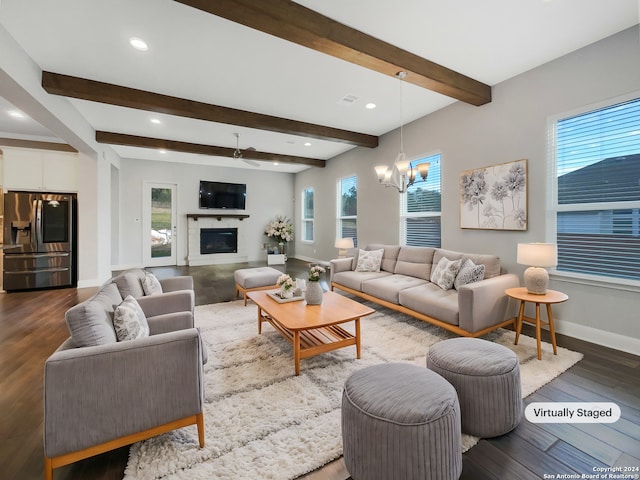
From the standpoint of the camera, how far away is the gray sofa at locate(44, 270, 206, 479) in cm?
131

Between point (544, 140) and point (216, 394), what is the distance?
4135 mm

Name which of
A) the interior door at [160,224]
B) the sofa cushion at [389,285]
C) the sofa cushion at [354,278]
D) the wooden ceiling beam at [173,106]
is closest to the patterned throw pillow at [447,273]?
the sofa cushion at [389,285]

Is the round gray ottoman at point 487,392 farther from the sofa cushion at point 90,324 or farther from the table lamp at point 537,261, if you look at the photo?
the sofa cushion at point 90,324

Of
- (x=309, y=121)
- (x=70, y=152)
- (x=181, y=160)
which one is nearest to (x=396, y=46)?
(x=309, y=121)

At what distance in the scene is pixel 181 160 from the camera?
25.6 ft

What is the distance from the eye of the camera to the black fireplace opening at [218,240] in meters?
8.36

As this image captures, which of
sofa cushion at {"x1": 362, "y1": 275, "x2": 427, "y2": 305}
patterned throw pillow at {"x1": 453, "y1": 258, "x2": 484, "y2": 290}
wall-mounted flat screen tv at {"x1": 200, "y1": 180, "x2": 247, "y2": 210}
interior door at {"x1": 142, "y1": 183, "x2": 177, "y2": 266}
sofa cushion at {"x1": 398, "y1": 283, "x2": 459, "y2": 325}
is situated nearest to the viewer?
sofa cushion at {"x1": 398, "y1": 283, "x2": 459, "y2": 325}

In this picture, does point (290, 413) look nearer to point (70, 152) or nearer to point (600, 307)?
point (600, 307)

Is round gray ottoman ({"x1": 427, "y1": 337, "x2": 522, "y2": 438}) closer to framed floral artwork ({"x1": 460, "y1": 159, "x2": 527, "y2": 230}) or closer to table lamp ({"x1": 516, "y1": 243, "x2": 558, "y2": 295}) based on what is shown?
table lamp ({"x1": 516, "y1": 243, "x2": 558, "y2": 295})

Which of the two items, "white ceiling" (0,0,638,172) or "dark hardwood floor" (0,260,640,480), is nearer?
"dark hardwood floor" (0,260,640,480)

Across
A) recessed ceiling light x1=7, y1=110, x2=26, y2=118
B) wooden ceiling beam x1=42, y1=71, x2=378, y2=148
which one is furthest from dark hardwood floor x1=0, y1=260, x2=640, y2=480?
recessed ceiling light x1=7, y1=110, x2=26, y2=118

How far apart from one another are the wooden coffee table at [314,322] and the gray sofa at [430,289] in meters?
0.83

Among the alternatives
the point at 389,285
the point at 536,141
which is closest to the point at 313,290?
the point at 389,285

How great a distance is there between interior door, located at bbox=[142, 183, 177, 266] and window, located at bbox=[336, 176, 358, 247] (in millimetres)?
4645
